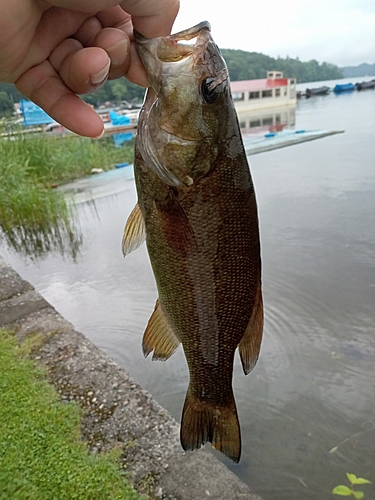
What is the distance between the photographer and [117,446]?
100 inches

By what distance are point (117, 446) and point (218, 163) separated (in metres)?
1.84

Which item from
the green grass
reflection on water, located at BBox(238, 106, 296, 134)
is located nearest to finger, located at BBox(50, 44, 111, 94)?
the green grass

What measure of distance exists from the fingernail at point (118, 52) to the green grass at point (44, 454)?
1.95 metres

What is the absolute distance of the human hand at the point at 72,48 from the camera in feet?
4.85

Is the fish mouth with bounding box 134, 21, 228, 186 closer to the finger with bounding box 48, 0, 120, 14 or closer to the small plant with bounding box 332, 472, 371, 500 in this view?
the finger with bounding box 48, 0, 120, 14

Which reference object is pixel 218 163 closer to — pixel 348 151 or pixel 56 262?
pixel 56 262

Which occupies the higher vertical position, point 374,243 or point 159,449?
point 159,449

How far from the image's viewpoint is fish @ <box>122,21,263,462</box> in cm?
134

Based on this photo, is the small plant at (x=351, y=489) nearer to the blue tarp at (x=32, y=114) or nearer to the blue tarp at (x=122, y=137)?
the blue tarp at (x=32, y=114)

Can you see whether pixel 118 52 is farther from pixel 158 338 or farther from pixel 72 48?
pixel 158 338

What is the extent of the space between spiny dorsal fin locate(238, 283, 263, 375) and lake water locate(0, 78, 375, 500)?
5.47 feet

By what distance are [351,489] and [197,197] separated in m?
2.33

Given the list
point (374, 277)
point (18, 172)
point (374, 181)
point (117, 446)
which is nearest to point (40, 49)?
point (117, 446)

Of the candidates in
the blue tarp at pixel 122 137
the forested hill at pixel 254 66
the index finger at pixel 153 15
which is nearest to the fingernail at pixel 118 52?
the index finger at pixel 153 15
